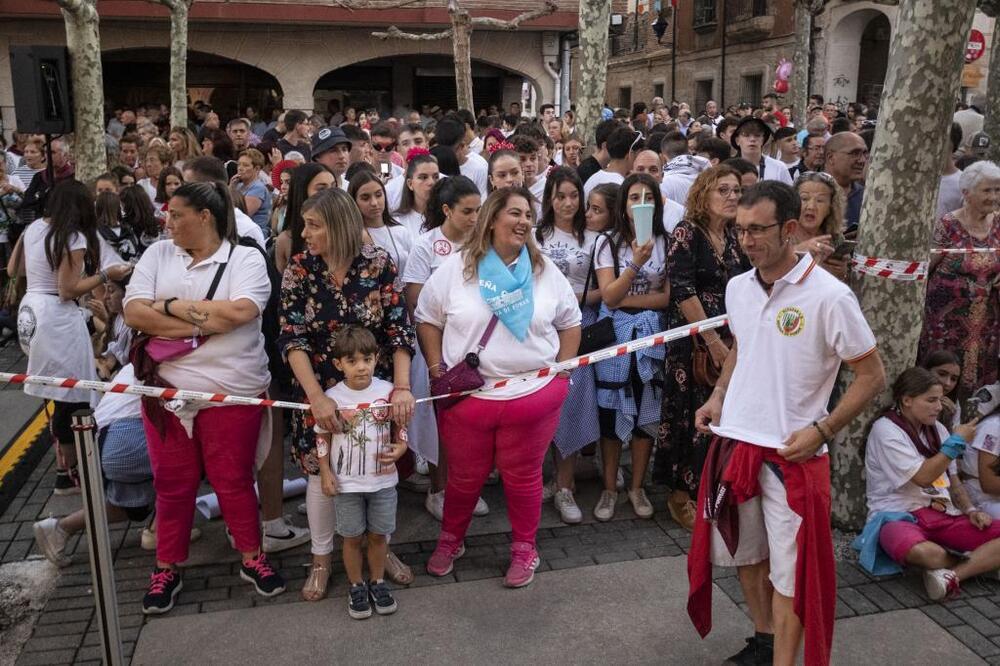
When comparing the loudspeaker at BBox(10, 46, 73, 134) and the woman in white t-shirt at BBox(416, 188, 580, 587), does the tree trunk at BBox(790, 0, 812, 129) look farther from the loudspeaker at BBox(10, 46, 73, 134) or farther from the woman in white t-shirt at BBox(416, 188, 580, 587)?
the woman in white t-shirt at BBox(416, 188, 580, 587)

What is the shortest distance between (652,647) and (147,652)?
7.21 feet

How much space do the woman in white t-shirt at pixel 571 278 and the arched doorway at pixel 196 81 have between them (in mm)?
22330

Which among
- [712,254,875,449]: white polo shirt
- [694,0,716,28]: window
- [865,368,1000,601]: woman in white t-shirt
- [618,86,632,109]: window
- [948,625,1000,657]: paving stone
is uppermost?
[694,0,716,28]: window

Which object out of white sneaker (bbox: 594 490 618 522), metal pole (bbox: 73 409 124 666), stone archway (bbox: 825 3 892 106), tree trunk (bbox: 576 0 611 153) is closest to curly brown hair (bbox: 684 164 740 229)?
white sneaker (bbox: 594 490 618 522)

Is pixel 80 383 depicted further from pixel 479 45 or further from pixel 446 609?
pixel 479 45

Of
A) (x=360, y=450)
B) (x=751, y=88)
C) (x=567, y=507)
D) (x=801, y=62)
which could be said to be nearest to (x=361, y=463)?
(x=360, y=450)

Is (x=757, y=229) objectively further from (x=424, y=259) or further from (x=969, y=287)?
(x=969, y=287)

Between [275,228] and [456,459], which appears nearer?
[456,459]

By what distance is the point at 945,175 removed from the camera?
6875 millimetres

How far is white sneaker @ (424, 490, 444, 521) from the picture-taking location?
5.32 meters

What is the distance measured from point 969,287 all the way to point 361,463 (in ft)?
13.4

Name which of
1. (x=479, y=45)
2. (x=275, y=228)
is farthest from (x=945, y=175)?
(x=479, y=45)

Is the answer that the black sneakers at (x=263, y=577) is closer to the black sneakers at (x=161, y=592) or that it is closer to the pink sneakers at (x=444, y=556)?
the black sneakers at (x=161, y=592)

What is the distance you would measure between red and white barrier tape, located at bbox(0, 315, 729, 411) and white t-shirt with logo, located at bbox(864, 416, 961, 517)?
39.9 inches
